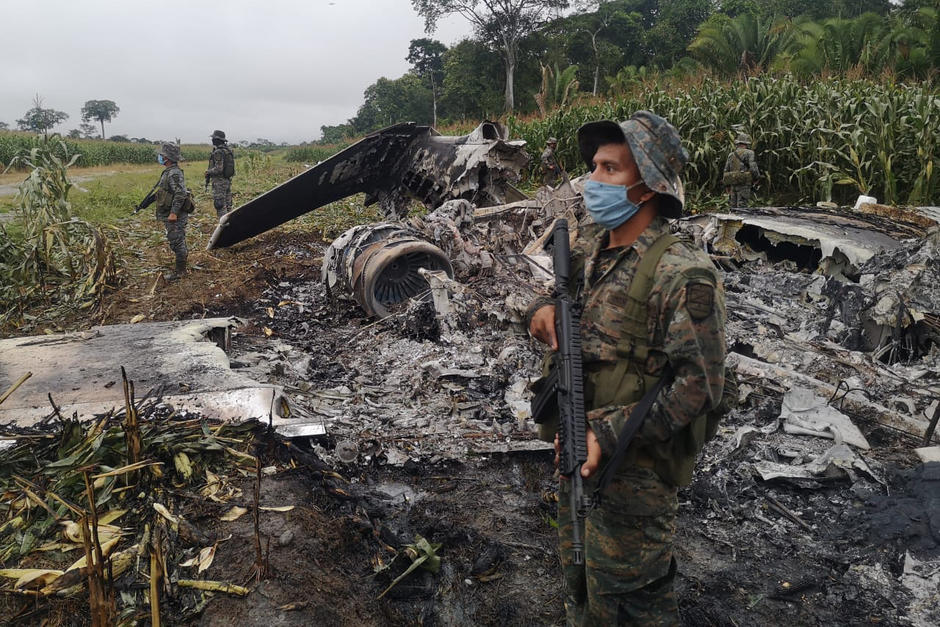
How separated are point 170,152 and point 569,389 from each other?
824cm

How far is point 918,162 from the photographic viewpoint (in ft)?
26.3

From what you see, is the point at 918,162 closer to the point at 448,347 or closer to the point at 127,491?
the point at 448,347

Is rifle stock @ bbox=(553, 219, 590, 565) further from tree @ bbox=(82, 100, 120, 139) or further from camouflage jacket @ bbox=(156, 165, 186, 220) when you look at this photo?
tree @ bbox=(82, 100, 120, 139)

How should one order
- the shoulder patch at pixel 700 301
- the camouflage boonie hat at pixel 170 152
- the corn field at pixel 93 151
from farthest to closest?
1. the corn field at pixel 93 151
2. the camouflage boonie hat at pixel 170 152
3. the shoulder patch at pixel 700 301

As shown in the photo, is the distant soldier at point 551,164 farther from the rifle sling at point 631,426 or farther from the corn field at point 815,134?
the rifle sling at point 631,426

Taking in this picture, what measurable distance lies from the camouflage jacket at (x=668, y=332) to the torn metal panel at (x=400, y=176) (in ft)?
19.4

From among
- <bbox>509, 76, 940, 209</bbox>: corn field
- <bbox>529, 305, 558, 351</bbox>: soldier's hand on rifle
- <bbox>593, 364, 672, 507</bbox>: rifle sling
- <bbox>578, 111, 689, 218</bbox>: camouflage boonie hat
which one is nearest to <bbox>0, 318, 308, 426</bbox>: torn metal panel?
<bbox>529, 305, 558, 351</bbox>: soldier's hand on rifle

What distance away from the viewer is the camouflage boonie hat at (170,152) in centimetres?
796

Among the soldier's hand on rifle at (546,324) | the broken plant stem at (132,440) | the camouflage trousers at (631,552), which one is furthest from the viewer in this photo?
the broken plant stem at (132,440)

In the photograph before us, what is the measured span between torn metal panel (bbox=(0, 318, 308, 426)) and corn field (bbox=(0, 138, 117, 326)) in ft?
10.3

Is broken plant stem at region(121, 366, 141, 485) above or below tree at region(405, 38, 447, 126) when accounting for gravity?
below

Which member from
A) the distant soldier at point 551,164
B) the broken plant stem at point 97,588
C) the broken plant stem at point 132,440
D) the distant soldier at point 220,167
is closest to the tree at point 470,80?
the distant soldier at point 220,167

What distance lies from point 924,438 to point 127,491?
4575mm

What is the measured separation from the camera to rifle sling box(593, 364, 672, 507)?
1.61 meters
